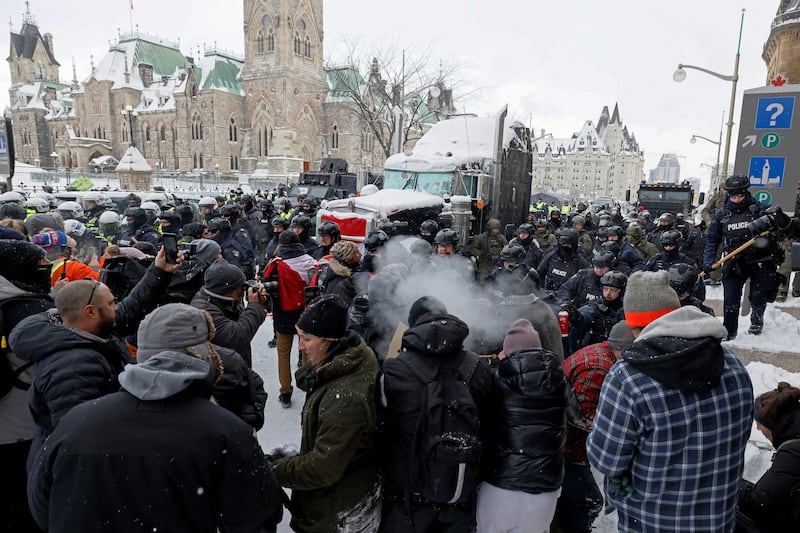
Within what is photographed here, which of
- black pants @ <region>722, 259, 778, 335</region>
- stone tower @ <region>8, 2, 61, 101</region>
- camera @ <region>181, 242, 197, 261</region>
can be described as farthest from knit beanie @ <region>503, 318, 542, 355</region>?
stone tower @ <region>8, 2, 61, 101</region>

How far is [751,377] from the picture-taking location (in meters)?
5.66

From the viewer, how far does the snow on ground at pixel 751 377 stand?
402 cm

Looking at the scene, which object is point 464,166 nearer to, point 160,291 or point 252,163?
point 160,291

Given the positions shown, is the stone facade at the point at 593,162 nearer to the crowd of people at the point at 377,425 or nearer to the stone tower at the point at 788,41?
the stone tower at the point at 788,41

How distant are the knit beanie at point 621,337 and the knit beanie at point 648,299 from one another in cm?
17

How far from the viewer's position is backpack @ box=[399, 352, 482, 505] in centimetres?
219

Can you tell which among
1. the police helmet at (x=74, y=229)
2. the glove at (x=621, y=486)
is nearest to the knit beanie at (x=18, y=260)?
the glove at (x=621, y=486)

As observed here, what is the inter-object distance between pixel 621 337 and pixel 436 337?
1213 mm

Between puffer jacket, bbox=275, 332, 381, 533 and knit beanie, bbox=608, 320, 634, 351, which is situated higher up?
knit beanie, bbox=608, 320, 634, 351

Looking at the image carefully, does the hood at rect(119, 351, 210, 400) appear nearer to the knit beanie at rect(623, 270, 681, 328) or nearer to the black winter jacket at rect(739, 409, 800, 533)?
the knit beanie at rect(623, 270, 681, 328)

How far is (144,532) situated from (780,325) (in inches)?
348

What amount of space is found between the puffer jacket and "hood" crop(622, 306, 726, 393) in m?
1.21

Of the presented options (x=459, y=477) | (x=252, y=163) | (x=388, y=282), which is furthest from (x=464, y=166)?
(x=252, y=163)

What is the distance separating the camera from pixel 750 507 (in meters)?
2.54
